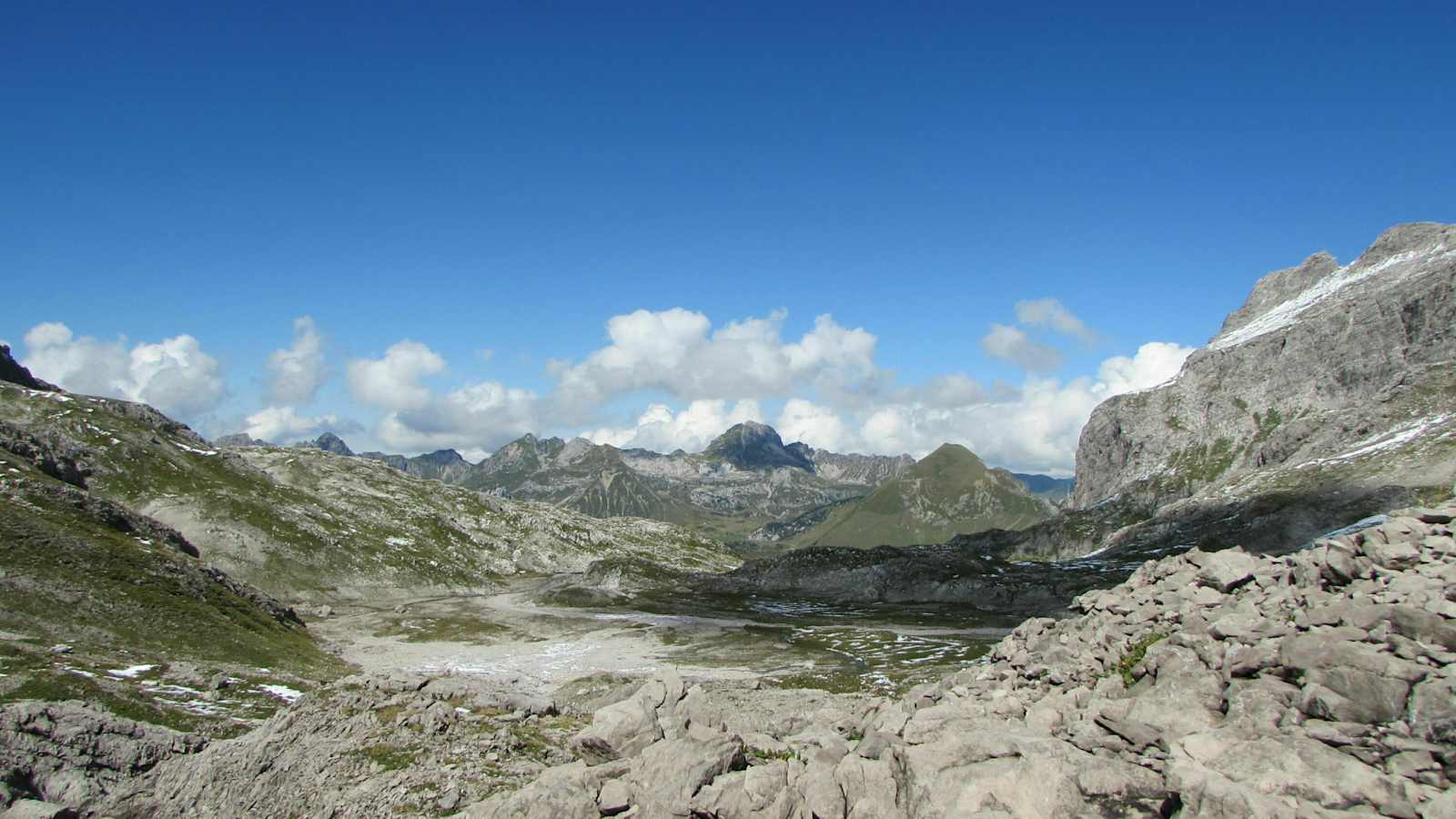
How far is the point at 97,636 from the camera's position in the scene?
67.4 meters

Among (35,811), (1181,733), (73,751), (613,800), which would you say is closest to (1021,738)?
(1181,733)

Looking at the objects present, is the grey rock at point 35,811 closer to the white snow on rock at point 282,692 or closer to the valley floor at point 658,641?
the white snow on rock at point 282,692

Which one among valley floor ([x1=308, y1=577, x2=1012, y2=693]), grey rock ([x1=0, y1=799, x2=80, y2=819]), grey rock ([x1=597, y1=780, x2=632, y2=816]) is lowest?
valley floor ([x1=308, y1=577, x2=1012, y2=693])

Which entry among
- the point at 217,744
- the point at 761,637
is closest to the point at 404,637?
the point at 761,637

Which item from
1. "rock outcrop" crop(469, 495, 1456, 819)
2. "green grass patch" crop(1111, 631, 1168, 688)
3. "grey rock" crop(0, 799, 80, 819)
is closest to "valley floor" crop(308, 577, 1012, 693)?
"grey rock" crop(0, 799, 80, 819)

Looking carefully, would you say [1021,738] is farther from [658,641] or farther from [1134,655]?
[658,641]

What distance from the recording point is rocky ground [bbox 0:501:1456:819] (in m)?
17.5

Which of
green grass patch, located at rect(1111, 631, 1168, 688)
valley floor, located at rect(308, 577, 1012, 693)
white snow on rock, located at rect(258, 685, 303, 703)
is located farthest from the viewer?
valley floor, located at rect(308, 577, 1012, 693)

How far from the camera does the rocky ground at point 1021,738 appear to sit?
690 inches

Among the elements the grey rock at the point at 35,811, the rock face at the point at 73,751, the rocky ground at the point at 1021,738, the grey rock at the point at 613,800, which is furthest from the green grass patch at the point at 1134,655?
the rock face at the point at 73,751

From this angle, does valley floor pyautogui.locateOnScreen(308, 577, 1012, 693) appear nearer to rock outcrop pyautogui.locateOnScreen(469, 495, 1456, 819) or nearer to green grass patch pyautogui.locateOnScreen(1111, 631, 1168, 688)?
rock outcrop pyautogui.locateOnScreen(469, 495, 1456, 819)

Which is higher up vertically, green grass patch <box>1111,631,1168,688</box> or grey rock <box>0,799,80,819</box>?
green grass patch <box>1111,631,1168,688</box>

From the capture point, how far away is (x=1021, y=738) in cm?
2088

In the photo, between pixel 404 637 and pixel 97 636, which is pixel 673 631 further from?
pixel 97 636
